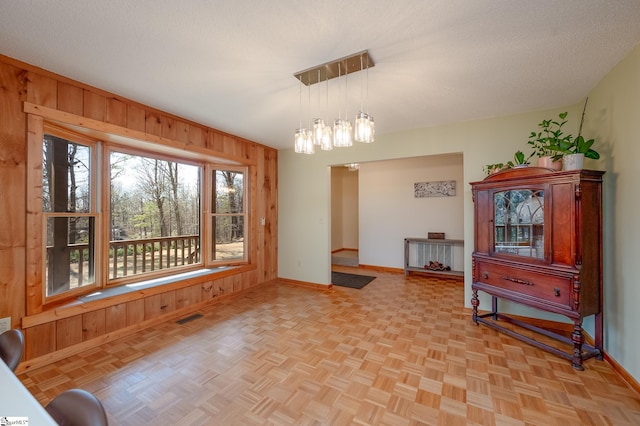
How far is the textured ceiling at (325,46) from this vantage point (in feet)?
5.01

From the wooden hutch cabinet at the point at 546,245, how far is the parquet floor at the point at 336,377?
1.45 ft

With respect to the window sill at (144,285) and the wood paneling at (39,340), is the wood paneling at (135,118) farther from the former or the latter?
the wood paneling at (39,340)

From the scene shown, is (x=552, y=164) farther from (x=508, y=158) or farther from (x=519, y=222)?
(x=508, y=158)

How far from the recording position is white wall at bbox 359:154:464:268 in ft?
16.9

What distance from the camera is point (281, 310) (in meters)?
3.39

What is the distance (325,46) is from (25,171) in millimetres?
2631

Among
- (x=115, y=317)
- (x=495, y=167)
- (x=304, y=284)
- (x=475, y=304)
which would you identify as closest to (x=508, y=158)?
(x=495, y=167)

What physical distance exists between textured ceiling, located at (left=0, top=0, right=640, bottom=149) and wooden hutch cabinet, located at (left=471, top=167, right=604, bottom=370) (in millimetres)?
934

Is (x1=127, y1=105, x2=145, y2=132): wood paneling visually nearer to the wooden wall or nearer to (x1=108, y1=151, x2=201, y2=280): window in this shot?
the wooden wall

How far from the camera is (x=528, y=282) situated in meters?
2.42

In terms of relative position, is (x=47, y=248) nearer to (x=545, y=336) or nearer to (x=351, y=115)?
(x=351, y=115)

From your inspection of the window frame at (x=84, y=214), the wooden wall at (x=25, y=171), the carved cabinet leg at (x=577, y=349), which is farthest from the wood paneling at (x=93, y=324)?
the carved cabinet leg at (x=577, y=349)

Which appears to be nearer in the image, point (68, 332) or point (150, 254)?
point (68, 332)

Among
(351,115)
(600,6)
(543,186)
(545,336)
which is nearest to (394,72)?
(351,115)
